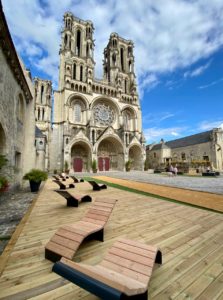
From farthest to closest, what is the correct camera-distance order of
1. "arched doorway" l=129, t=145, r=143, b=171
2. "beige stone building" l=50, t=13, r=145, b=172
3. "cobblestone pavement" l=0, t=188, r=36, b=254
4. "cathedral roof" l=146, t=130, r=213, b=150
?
"cathedral roof" l=146, t=130, r=213, b=150
"arched doorway" l=129, t=145, r=143, b=171
"beige stone building" l=50, t=13, r=145, b=172
"cobblestone pavement" l=0, t=188, r=36, b=254

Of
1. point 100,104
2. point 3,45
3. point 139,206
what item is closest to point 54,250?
point 139,206

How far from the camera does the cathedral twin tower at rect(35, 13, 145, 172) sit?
28641mm

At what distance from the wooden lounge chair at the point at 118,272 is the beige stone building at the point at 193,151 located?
3412 centimetres

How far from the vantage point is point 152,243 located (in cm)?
297

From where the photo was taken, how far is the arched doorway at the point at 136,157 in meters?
34.1

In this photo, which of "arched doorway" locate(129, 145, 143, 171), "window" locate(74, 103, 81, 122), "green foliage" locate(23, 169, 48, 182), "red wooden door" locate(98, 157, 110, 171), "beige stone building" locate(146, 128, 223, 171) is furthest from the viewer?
"beige stone building" locate(146, 128, 223, 171)

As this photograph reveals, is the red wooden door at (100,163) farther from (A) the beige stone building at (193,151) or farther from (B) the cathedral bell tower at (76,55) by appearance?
(A) the beige stone building at (193,151)

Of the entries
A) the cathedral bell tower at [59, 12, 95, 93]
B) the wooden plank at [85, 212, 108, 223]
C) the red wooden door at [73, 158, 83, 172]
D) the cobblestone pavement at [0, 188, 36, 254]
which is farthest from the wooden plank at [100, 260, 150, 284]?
the cathedral bell tower at [59, 12, 95, 93]

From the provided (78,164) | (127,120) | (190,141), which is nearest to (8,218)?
(78,164)

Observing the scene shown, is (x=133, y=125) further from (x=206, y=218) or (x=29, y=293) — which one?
(x=29, y=293)

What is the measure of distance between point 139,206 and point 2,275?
14.1 feet

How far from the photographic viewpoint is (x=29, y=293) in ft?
5.84

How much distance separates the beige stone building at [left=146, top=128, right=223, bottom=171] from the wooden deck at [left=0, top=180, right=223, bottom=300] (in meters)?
31.8

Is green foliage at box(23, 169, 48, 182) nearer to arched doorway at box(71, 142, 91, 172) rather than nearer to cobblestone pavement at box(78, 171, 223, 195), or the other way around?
cobblestone pavement at box(78, 171, 223, 195)
